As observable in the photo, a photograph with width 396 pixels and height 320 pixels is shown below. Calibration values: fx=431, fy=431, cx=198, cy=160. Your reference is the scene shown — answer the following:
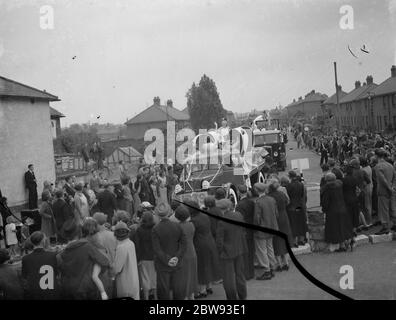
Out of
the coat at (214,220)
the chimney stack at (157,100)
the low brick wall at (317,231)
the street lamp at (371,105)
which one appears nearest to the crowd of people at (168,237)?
the coat at (214,220)

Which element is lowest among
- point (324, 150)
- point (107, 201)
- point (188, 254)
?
point (188, 254)

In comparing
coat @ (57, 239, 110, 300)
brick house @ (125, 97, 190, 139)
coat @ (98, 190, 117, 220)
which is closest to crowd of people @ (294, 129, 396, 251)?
brick house @ (125, 97, 190, 139)

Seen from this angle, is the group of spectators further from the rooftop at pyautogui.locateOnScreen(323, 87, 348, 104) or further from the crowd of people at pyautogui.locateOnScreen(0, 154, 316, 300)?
the rooftop at pyautogui.locateOnScreen(323, 87, 348, 104)

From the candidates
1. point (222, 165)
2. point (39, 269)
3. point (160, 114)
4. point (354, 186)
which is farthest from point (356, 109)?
point (39, 269)

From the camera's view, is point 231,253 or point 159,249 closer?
point 159,249

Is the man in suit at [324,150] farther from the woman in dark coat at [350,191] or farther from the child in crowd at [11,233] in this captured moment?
the child in crowd at [11,233]

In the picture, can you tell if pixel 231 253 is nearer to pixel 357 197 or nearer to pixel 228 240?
pixel 228 240
